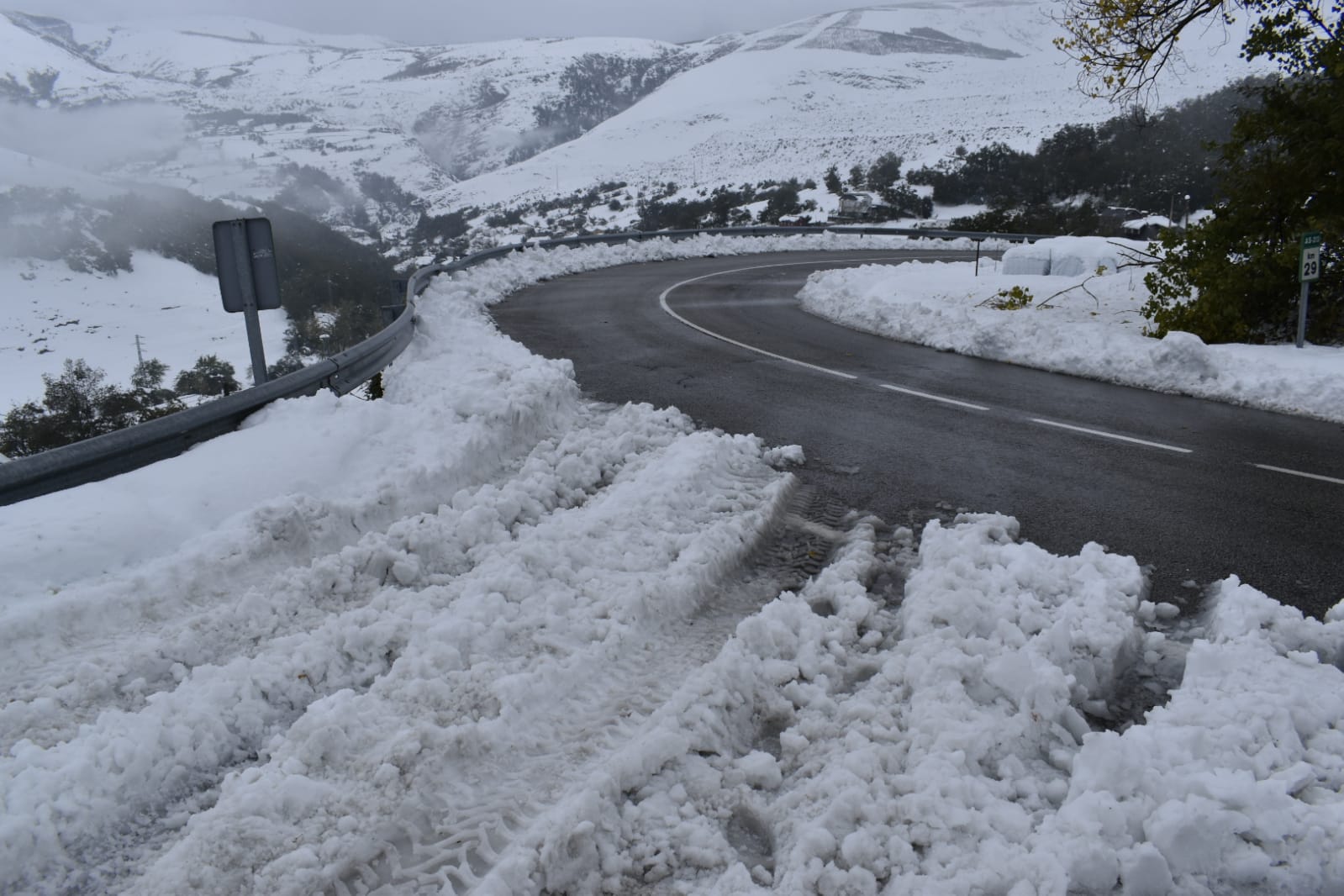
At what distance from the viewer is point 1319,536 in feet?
19.1

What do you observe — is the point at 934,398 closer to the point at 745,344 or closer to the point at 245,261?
the point at 745,344

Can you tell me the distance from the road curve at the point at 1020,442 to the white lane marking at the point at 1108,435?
0.04m

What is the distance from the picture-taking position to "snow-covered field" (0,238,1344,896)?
2910mm

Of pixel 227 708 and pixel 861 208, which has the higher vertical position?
pixel 861 208

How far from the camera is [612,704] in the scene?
390 centimetres

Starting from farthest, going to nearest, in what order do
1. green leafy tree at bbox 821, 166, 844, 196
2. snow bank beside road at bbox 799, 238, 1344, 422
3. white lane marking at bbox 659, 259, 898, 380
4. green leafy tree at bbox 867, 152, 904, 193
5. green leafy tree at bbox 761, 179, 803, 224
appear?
green leafy tree at bbox 821, 166, 844, 196, green leafy tree at bbox 867, 152, 904, 193, green leafy tree at bbox 761, 179, 803, 224, white lane marking at bbox 659, 259, 898, 380, snow bank beside road at bbox 799, 238, 1344, 422

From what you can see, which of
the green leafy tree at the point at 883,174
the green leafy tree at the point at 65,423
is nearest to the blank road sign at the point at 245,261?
the green leafy tree at the point at 65,423

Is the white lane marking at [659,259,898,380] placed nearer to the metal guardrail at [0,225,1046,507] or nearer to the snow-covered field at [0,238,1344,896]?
the metal guardrail at [0,225,1046,507]

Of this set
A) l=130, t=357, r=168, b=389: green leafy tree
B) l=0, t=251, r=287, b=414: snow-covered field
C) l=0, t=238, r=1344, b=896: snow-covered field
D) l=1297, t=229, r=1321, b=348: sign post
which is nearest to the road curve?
l=0, t=238, r=1344, b=896: snow-covered field

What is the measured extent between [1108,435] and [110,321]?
182953 millimetres

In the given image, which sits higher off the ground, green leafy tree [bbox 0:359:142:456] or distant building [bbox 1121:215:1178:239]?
distant building [bbox 1121:215:1178:239]

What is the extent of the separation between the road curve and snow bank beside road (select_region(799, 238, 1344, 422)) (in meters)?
0.46

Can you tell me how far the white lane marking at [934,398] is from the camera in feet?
31.6

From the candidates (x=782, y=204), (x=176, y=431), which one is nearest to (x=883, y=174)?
(x=782, y=204)
